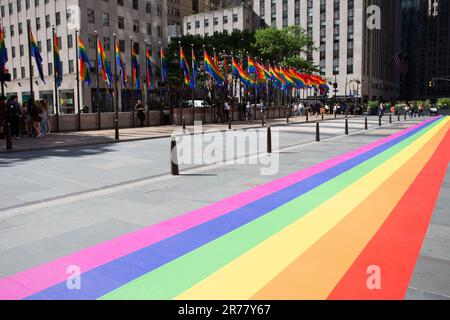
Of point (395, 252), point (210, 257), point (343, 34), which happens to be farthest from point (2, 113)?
point (343, 34)

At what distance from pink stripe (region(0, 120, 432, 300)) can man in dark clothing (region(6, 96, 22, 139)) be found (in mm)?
14483

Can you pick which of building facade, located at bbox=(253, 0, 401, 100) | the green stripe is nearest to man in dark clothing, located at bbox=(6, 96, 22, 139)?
the green stripe

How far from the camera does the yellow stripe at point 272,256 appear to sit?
4035 millimetres

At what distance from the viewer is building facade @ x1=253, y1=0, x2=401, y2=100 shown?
294 feet

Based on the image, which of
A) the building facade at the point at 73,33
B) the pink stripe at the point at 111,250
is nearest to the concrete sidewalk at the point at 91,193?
the pink stripe at the point at 111,250

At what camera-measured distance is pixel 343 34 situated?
91.2 meters

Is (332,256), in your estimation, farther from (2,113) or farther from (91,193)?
(2,113)

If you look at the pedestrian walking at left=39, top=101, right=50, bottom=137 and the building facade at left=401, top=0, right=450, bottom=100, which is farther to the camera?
the building facade at left=401, top=0, right=450, bottom=100

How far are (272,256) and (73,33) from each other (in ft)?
181

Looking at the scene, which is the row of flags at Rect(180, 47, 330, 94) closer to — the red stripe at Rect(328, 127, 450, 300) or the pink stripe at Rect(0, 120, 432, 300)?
the pink stripe at Rect(0, 120, 432, 300)

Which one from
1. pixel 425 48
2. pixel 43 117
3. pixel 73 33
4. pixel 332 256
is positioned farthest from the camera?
pixel 425 48

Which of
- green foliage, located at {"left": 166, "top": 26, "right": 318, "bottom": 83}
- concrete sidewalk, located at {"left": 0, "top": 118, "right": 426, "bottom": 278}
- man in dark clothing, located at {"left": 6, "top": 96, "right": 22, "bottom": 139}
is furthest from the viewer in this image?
green foliage, located at {"left": 166, "top": 26, "right": 318, "bottom": 83}

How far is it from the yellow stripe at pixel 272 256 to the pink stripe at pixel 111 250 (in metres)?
1.26
